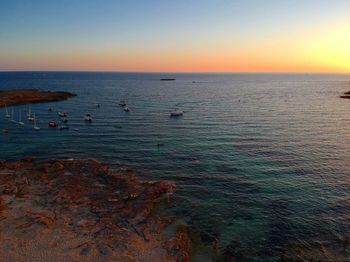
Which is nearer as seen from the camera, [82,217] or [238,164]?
[82,217]

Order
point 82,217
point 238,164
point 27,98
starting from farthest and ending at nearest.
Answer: point 27,98 < point 238,164 < point 82,217

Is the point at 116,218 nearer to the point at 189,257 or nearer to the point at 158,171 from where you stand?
the point at 189,257

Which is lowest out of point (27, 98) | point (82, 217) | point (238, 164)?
point (82, 217)

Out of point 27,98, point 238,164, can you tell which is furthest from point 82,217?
point 27,98

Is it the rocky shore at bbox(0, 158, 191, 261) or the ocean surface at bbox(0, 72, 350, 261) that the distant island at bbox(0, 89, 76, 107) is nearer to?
the ocean surface at bbox(0, 72, 350, 261)

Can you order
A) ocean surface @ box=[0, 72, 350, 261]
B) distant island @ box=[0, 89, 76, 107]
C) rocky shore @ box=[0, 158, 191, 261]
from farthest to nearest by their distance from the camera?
distant island @ box=[0, 89, 76, 107]
ocean surface @ box=[0, 72, 350, 261]
rocky shore @ box=[0, 158, 191, 261]

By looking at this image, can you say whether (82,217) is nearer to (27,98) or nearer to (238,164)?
(238,164)

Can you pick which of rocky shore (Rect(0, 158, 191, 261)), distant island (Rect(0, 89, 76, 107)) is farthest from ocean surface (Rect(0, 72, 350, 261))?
distant island (Rect(0, 89, 76, 107))

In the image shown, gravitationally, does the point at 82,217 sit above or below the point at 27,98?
below
